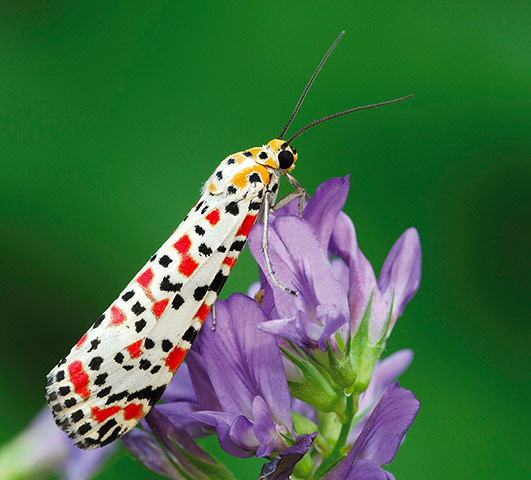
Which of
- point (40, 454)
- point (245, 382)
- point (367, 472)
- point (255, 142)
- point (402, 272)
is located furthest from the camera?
point (255, 142)

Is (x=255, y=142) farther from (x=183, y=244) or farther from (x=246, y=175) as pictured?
(x=183, y=244)

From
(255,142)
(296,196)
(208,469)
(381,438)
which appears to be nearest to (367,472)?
(381,438)

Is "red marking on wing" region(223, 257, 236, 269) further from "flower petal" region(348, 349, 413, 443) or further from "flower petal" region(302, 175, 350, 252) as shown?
"flower petal" region(348, 349, 413, 443)

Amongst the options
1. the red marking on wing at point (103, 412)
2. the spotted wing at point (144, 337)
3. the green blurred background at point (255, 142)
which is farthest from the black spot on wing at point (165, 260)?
the green blurred background at point (255, 142)

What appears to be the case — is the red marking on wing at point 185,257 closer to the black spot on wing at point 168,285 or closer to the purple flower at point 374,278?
the black spot on wing at point 168,285

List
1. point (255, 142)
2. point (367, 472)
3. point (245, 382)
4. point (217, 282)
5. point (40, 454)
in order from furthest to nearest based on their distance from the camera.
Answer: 1. point (255, 142)
2. point (40, 454)
3. point (217, 282)
4. point (245, 382)
5. point (367, 472)

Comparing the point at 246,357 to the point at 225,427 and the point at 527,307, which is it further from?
the point at 527,307
